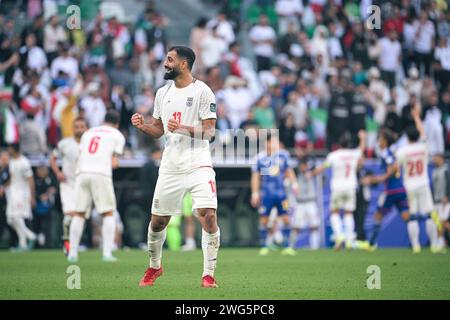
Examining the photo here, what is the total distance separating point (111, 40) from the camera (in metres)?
26.8

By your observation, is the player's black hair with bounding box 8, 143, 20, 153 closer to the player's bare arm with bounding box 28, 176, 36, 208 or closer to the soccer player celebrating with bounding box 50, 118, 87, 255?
the player's bare arm with bounding box 28, 176, 36, 208

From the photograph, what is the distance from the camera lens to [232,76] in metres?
26.9

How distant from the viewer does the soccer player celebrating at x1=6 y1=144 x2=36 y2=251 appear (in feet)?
75.9

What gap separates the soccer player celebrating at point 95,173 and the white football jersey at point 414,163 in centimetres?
664

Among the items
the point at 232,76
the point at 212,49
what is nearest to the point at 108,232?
the point at 232,76

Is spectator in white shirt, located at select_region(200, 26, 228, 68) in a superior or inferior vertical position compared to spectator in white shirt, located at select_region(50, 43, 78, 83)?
superior

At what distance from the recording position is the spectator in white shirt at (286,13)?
3002 centimetres

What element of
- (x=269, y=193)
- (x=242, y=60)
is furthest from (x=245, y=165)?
(x=242, y=60)

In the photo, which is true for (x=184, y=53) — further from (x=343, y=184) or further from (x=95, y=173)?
(x=343, y=184)

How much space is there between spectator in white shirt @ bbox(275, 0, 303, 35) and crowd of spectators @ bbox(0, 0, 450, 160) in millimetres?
30

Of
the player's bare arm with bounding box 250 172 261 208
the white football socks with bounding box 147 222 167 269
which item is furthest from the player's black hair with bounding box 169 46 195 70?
the player's bare arm with bounding box 250 172 261 208

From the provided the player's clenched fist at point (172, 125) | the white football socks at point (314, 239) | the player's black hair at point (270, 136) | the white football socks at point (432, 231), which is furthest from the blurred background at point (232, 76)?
the player's clenched fist at point (172, 125)
